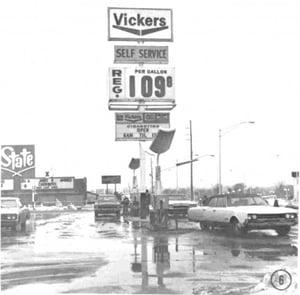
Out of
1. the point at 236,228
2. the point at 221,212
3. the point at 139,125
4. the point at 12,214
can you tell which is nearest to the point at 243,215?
the point at 236,228

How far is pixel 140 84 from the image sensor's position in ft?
43.5

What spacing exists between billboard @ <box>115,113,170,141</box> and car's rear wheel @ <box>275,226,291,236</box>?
185 inches

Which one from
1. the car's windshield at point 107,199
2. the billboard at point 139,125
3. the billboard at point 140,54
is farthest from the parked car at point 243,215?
the car's windshield at point 107,199

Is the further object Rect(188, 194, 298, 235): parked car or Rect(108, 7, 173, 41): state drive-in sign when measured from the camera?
Rect(188, 194, 298, 235): parked car

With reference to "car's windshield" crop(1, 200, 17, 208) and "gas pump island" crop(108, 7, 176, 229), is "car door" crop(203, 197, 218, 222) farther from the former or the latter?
"car's windshield" crop(1, 200, 17, 208)

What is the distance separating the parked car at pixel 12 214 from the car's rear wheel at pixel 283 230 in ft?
27.1

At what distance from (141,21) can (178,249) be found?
538 centimetres

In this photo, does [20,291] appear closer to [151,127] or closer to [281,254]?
[281,254]

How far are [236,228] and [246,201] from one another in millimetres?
1333

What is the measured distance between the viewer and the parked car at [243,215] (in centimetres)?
1451

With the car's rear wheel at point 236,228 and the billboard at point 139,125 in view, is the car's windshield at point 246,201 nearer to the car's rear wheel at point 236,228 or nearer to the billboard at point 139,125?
the car's rear wheel at point 236,228

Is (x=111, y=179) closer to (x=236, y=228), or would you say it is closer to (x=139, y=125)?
(x=139, y=125)

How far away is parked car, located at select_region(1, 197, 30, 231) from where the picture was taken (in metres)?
17.5

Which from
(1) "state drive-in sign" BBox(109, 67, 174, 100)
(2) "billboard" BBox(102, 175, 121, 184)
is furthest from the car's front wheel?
(2) "billboard" BBox(102, 175, 121, 184)
